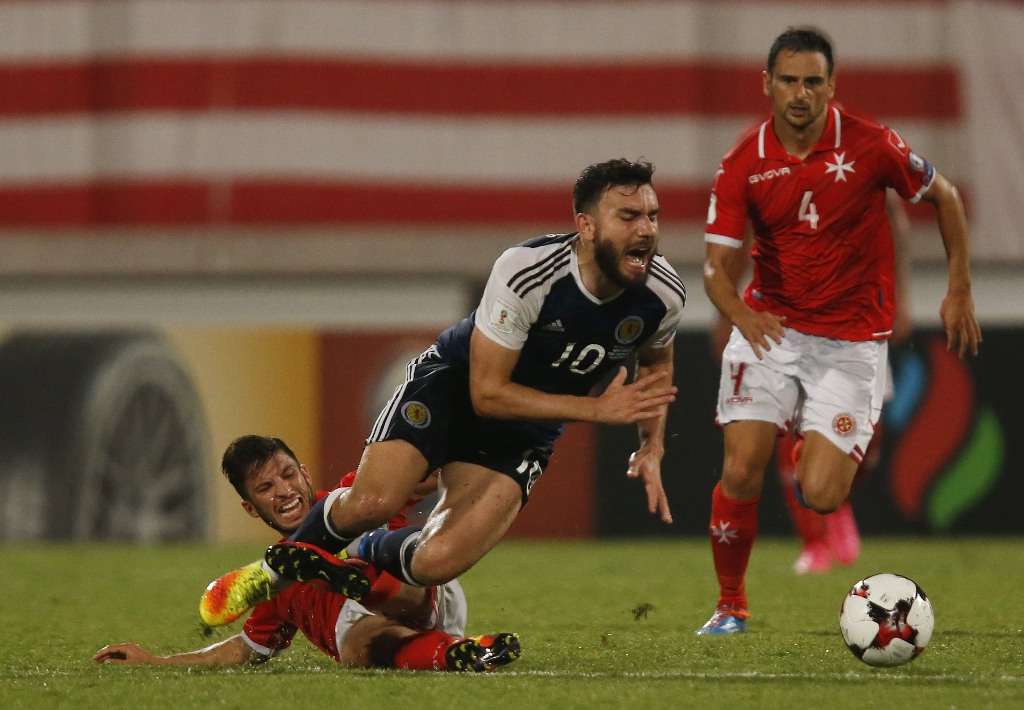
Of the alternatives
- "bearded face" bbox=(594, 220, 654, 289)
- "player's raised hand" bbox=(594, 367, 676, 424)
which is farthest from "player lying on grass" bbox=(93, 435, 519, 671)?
"bearded face" bbox=(594, 220, 654, 289)

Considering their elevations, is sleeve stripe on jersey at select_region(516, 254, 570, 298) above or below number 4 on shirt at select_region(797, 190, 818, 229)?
below

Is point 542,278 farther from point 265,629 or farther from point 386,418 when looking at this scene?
point 265,629

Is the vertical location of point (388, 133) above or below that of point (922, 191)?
above

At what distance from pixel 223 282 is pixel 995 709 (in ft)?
27.6

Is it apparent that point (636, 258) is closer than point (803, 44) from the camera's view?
Yes

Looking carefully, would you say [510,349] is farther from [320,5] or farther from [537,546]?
[320,5]

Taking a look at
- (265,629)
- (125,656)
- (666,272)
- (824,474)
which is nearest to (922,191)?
(824,474)

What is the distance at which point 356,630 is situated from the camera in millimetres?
4500

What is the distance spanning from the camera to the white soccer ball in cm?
437

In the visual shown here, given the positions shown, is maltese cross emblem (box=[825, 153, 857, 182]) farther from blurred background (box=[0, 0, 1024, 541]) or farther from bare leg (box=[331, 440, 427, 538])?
blurred background (box=[0, 0, 1024, 541])

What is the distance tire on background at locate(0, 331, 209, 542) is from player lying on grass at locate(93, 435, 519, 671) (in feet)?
17.4

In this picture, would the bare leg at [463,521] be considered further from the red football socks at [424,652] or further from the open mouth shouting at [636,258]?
the open mouth shouting at [636,258]

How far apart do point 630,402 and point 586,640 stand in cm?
127

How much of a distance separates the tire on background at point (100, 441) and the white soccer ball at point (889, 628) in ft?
20.0
